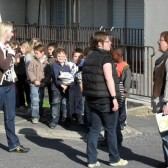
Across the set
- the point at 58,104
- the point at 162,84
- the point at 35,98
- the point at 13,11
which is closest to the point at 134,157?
the point at 162,84

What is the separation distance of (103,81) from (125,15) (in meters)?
8.61

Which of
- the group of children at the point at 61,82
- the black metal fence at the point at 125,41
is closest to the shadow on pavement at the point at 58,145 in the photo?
the group of children at the point at 61,82

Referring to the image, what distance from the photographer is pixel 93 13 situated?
1708cm

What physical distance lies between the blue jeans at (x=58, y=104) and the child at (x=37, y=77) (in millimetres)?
446

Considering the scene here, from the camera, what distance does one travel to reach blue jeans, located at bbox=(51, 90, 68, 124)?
10289 mm

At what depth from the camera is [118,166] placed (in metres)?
7.76

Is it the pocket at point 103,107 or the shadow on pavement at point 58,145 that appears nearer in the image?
the pocket at point 103,107

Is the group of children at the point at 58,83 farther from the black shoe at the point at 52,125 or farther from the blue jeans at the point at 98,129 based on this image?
the blue jeans at the point at 98,129

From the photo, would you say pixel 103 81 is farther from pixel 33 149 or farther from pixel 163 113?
pixel 33 149

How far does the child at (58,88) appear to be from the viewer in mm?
10203

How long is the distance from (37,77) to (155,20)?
3.76 m

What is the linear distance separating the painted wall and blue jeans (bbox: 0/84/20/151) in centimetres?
858

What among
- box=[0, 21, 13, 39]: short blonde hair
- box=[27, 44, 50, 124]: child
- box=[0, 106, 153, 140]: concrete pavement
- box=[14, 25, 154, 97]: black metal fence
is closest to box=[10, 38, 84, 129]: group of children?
box=[27, 44, 50, 124]: child

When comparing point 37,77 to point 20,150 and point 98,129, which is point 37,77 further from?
point 98,129
